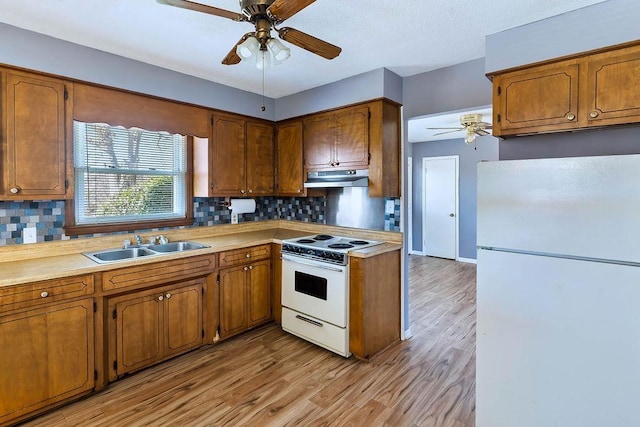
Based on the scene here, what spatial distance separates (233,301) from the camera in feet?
10.0

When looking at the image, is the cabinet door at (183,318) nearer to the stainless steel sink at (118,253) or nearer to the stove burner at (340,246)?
the stainless steel sink at (118,253)

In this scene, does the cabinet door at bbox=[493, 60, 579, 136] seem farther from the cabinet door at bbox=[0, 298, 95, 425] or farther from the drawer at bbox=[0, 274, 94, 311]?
the cabinet door at bbox=[0, 298, 95, 425]

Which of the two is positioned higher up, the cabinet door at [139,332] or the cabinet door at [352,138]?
the cabinet door at [352,138]

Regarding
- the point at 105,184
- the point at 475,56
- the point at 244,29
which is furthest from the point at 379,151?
the point at 105,184

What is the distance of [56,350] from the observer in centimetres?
207

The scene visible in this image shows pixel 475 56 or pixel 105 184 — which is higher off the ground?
pixel 475 56

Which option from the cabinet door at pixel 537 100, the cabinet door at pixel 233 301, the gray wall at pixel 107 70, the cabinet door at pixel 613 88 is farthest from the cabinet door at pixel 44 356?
the cabinet door at pixel 613 88

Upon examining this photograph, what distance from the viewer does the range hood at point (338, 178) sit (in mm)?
3025

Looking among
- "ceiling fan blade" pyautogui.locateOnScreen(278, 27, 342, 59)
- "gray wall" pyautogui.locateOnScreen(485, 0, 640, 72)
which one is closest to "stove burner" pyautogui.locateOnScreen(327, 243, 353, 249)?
"ceiling fan blade" pyautogui.locateOnScreen(278, 27, 342, 59)

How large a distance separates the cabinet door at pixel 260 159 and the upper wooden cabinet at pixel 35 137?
5.28 feet

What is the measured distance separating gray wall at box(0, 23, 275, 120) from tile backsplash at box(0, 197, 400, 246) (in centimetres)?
97

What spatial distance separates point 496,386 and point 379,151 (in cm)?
192

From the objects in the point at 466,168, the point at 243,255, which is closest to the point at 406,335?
the point at 243,255

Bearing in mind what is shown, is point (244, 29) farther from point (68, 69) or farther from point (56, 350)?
point (56, 350)
